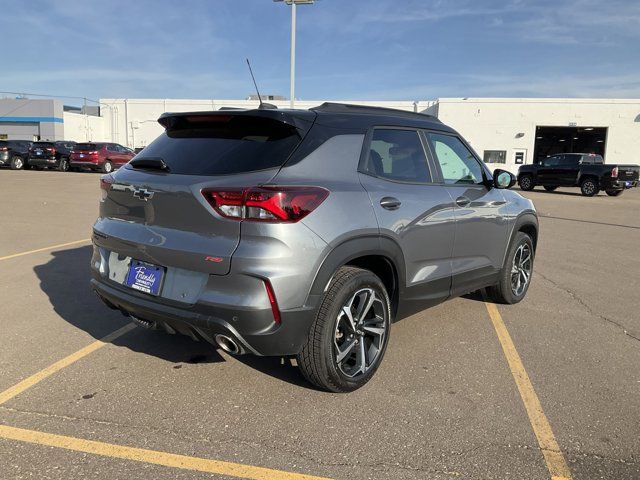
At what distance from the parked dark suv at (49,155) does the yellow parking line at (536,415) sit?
30727mm

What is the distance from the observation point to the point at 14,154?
3075 centimetres

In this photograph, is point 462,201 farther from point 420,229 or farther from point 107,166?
point 107,166

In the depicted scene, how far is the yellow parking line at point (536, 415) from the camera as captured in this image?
270cm

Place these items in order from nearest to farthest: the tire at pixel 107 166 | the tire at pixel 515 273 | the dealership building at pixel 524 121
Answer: the tire at pixel 515 273 → the tire at pixel 107 166 → the dealership building at pixel 524 121

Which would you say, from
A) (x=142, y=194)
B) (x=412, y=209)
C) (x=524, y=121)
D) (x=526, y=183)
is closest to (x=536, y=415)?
(x=412, y=209)

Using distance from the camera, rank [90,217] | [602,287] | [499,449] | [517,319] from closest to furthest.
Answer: [499,449]
[517,319]
[602,287]
[90,217]

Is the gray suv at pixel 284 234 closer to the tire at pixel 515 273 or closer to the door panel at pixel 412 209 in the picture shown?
the door panel at pixel 412 209

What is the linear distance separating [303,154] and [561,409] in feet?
7.41

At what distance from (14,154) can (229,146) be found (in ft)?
108

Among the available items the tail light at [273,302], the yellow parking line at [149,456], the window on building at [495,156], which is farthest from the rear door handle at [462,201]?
the window on building at [495,156]

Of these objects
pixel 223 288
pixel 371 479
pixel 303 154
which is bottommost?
pixel 371 479

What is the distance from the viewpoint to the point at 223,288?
2.88 meters

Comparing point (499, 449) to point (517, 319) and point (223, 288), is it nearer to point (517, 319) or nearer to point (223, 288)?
point (223, 288)

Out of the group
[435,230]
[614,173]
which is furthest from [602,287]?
[614,173]
